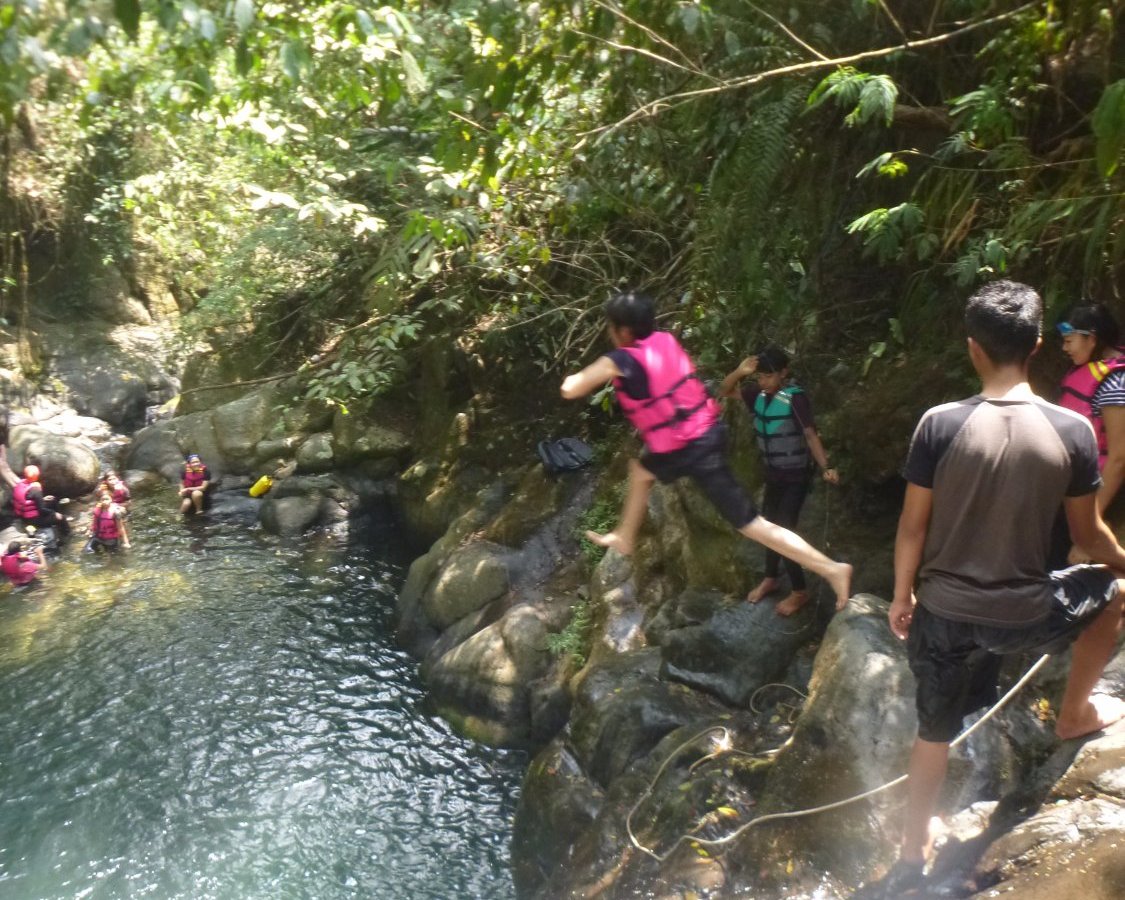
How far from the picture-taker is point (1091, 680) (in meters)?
3.45

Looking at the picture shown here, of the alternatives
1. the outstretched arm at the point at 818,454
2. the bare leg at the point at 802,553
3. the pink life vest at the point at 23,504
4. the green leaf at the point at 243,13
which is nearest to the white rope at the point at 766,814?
the bare leg at the point at 802,553

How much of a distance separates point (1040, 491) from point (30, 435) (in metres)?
16.0

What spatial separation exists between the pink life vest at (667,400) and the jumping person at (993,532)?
1.59 metres

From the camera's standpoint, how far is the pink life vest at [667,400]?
177 inches

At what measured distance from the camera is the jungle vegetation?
4.28 m

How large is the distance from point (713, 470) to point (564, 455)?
539cm

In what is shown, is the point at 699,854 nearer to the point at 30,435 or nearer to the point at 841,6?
the point at 841,6

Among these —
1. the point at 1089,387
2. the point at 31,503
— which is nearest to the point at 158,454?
the point at 31,503

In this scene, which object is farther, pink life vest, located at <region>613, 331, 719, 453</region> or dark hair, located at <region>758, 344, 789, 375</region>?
dark hair, located at <region>758, 344, 789, 375</region>

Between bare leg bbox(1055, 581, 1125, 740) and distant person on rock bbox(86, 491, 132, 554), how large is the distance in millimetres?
11935

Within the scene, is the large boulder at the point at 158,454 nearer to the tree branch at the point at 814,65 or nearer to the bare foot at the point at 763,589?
the bare foot at the point at 763,589

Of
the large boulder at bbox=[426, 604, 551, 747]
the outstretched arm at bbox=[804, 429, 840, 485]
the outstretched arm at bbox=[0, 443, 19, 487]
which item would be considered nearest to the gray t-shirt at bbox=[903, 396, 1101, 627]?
the outstretched arm at bbox=[804, 429, 840, 485]

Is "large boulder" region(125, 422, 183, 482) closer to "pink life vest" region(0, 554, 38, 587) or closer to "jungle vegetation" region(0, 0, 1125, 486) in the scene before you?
"pink life vest" region(0, 554, 38, 587)

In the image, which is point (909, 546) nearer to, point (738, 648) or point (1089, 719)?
point (1089, 719)
